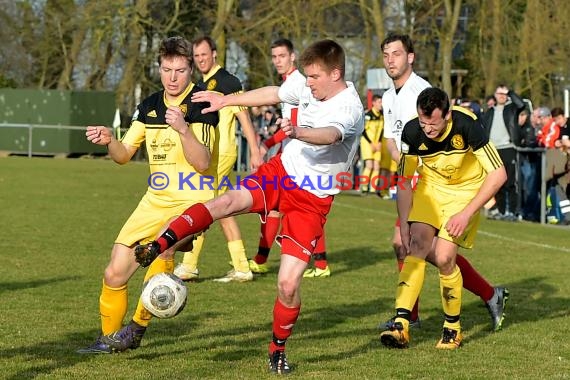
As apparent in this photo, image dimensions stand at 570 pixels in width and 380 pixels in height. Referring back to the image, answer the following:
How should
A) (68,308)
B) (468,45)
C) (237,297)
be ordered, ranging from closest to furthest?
(68,308), (237,297), (468,45)

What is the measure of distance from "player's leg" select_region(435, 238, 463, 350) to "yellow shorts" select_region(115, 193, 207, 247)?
173 centimetres

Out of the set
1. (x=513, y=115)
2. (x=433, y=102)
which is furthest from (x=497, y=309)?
(x=513, y=115)

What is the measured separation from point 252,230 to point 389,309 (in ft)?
23.5

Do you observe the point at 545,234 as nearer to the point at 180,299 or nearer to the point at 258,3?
the point at 180,299

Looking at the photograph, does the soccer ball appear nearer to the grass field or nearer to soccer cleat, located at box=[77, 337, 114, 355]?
the grass field

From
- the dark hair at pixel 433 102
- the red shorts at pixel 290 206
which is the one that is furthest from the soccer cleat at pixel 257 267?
the red shorts at pixel 290 206

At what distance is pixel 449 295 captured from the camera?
7.88 metres

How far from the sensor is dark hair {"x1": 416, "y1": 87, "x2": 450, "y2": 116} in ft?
24.3

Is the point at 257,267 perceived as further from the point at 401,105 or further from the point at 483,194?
the point at 483,194

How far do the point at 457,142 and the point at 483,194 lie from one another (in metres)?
0.40

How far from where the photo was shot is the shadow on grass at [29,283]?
401 inches

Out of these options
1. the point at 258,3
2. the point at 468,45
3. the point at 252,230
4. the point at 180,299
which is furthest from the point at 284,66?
the point at 468,45

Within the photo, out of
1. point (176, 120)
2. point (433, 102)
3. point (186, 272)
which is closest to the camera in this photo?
point (176, 120)

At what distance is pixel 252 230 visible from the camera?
16.6 meters
